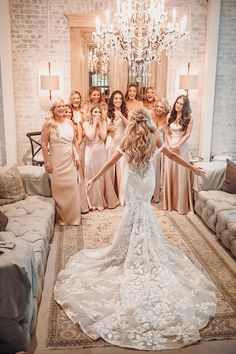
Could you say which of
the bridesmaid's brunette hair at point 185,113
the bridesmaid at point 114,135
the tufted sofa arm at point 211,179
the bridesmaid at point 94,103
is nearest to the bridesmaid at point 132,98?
the bridesmaid at point 94,103

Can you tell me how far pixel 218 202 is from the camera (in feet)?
15.4

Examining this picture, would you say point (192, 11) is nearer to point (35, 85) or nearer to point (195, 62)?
point (195, 62)

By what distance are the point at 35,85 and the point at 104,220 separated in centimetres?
298

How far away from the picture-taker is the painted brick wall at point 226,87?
6.68 metres

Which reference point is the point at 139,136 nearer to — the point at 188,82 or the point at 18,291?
the point at 18,291

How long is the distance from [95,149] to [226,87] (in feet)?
10.1

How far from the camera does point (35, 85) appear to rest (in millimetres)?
6676

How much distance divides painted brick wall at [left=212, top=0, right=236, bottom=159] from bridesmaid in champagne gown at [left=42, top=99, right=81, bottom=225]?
3341 mm

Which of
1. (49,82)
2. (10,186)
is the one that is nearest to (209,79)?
(49,82)

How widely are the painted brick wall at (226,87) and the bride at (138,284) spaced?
3699mm

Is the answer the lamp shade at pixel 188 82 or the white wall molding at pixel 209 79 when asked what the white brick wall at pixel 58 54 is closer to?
the white wall molding at pixel 209 79

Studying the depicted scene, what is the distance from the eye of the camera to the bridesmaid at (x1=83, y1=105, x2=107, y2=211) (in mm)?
5352

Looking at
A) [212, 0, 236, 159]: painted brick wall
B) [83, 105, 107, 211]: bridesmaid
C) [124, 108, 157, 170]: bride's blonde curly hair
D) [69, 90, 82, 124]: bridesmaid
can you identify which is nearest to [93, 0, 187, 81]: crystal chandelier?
[83, 105, 107, 211]: bridesmaid

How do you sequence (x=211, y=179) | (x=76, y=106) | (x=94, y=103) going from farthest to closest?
(x=94, y=103) → (x=76, y=106) → (x=211, y=179)
